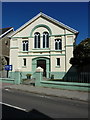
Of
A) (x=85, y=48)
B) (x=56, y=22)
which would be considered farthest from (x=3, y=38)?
(x=85, y=48)

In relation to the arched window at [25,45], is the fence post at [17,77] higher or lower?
lower

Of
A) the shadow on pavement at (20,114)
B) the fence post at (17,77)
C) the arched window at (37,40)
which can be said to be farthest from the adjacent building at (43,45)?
the shadow on pavement at (20,114)

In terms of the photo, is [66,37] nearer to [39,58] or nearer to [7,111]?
[39,58]

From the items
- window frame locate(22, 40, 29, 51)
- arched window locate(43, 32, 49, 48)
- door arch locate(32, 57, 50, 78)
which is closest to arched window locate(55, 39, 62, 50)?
arched window locate(43, 32, 49, 48)

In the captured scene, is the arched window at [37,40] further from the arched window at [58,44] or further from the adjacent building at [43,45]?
the arched window at [58,44]

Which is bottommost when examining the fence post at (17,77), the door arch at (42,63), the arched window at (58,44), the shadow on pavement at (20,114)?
the shadow on pavement at (20,114)

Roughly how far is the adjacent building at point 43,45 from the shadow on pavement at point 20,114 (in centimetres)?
1346

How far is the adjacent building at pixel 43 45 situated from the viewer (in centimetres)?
1936

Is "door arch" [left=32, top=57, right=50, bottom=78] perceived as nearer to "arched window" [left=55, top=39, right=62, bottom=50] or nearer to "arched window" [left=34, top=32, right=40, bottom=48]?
"arched window" [left=34, top=32, right=40, bottom=48]

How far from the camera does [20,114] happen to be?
17.7ft

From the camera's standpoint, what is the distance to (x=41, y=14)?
808 inches

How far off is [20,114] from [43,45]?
→ 51.8 ft

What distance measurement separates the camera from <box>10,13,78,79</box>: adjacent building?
762 inches

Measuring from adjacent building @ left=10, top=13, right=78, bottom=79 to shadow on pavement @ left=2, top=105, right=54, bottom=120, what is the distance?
13462 millimetres
